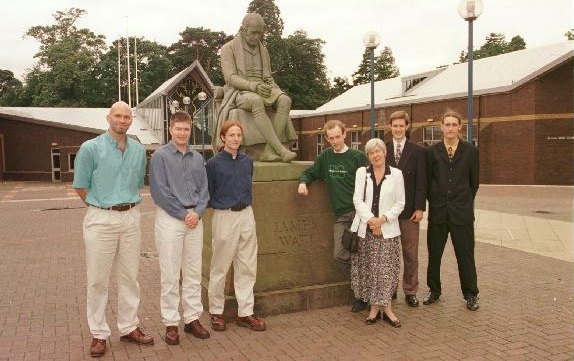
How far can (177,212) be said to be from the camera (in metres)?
4.35

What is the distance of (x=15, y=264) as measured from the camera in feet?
26.8

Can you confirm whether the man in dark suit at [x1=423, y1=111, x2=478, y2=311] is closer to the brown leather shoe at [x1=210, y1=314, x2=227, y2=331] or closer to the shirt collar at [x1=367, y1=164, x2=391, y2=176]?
the shirt collar at [x1=367, y1=164, x2=391, y2=176]

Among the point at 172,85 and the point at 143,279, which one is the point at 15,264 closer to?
the point at 143,279

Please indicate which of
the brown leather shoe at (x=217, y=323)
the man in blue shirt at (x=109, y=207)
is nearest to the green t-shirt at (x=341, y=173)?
the brown leather shoe at (x=217, y=323)

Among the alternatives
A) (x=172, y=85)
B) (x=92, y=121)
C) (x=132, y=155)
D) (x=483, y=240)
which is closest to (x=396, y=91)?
(x=172, y=85)

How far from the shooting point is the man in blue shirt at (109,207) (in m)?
4.18

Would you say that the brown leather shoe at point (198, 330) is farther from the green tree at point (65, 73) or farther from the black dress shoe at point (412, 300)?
the green tree at point (65, 73)

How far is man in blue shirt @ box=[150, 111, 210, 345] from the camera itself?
14.4 feet

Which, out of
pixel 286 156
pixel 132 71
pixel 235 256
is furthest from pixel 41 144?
pixel 235 256

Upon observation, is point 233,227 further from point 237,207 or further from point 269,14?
point 269,14

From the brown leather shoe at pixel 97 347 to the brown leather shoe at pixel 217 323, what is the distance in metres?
0.99

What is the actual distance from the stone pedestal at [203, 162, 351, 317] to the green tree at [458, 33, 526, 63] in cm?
5029

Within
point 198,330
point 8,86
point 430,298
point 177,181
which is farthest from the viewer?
point 8,86

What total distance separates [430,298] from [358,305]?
879 mm
